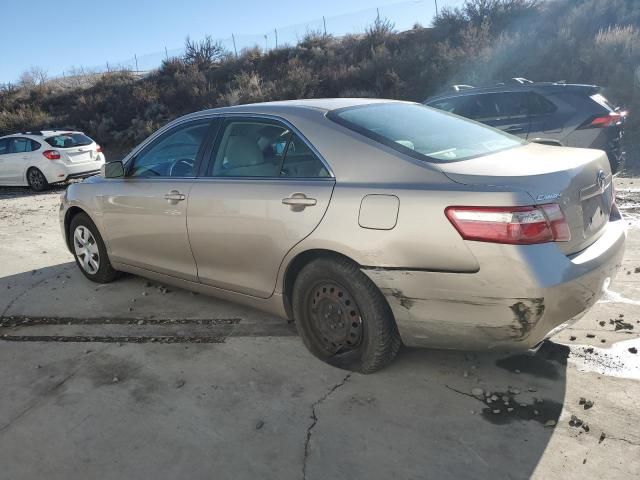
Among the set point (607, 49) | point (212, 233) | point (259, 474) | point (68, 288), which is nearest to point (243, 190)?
point (212, 233)

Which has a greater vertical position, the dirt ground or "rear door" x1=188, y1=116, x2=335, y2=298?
"rear door" x1=188, y1=116, x2=335, y2=298

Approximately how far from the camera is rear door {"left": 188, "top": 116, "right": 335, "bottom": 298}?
333cm

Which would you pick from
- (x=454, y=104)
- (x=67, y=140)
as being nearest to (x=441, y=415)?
(x=454, y=104)

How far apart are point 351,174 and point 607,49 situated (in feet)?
47.2

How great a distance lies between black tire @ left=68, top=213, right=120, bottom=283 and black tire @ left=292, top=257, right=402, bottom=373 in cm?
246

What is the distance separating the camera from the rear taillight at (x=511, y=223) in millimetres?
2613

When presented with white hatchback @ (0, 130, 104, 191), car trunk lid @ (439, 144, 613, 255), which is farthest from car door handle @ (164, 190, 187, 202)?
white hatchback @ (0, 130, 104, 191)

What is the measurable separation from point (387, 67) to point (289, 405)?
1684 centimetres

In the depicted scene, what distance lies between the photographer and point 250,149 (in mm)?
3803

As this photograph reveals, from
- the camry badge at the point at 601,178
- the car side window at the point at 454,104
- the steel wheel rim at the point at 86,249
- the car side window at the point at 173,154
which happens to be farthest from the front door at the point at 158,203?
the car side window at the point at 454,104

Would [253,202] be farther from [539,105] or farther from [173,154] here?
[539,105]

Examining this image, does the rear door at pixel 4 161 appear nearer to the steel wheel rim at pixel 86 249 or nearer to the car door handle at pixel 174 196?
the steel wheel rim at pixel 86 249

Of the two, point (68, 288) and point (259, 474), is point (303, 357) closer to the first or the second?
point (259, 474)

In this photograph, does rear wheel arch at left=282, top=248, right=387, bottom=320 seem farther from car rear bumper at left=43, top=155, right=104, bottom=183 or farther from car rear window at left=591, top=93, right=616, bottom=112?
car rear bumper at left=43, top=155, right=104, bottom=183
